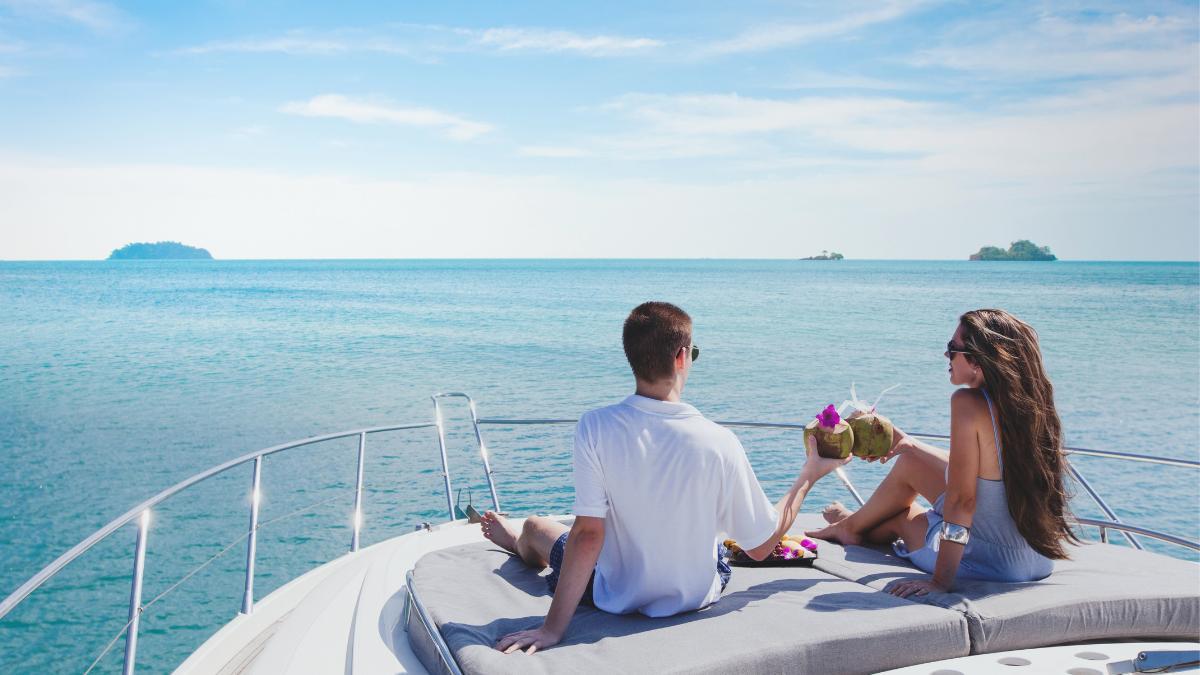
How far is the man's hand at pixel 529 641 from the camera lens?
6.90 feet

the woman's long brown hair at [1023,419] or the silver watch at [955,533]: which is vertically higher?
the woman's long brown hair at [1023,419]

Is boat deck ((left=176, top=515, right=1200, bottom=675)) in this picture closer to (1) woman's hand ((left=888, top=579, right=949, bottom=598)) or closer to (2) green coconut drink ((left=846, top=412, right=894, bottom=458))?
(1) woman's hand ((left=888, top=579, right=949, bottom=598))

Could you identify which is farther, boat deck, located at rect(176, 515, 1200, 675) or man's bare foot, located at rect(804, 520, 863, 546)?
man's bare foot, located at rect(804, 520, 863, 546)

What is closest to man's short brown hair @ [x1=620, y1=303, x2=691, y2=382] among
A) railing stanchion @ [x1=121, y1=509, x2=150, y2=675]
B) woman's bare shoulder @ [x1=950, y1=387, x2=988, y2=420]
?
woman's bare shoulder @ [x1=950, y1=387, x2=988, y2=420]

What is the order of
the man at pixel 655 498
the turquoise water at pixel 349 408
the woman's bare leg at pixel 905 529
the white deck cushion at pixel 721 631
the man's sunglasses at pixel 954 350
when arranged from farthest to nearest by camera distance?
the turquoise water at pixel 349 408 < the woman's bare leg at pixel 905 529 < the man's sunglasses at pixel 954 350 < the man at pixel 655 498 < the white deck cushion at pixel 721 631

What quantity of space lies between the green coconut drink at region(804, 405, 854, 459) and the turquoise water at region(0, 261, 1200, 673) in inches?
96.5

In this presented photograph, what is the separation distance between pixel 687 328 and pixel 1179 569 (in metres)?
2.04

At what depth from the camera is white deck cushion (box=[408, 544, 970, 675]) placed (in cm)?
202

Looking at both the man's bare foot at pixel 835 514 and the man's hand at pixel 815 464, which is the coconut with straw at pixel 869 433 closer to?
the man's hand at pixel 815 464

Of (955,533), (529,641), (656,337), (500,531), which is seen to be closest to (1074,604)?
(955,533)

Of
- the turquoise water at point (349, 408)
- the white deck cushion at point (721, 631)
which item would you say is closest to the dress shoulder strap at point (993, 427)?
the white deck cushion at point (721, 631)

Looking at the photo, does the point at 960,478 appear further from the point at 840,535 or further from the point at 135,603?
the point at 135,603

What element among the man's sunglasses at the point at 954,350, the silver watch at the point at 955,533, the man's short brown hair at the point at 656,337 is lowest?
the silver watch at the point at 955,533

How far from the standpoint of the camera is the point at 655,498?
2.26 metres
